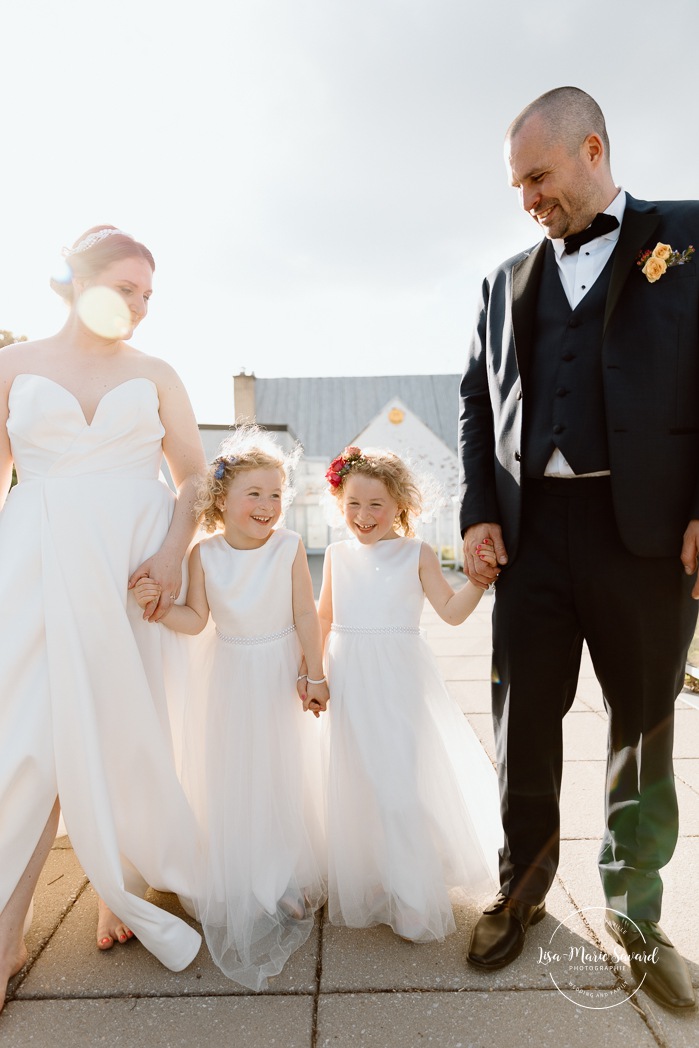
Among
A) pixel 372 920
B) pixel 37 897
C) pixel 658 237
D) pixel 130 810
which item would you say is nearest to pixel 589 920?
pixel 372 920

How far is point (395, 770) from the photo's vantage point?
2336mm

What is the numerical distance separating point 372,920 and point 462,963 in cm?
34

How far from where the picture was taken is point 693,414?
1933mm

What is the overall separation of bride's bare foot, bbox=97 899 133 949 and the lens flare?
1834 mm

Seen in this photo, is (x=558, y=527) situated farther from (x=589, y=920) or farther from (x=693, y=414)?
(x=589, y=920)

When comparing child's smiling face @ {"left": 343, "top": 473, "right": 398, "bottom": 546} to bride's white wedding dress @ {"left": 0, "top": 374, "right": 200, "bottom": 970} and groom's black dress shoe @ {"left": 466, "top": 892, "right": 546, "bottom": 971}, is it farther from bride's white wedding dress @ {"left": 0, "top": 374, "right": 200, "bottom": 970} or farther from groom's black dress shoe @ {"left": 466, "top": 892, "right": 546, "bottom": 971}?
groom's black dress shoe @ {"left": 466, "top": 892, "right": 546, "bottom": 971}

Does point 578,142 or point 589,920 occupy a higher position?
point 578,142

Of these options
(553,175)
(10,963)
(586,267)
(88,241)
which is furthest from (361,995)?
(88,241)

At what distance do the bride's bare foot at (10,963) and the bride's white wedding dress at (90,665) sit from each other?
15 cm

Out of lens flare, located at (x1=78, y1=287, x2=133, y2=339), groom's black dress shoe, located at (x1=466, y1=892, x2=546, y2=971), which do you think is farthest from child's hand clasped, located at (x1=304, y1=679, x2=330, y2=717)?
lens flare, located at (x1=78, y1=287, x2=133, y2=339)

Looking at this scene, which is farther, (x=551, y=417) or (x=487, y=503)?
(x=487, y=503)

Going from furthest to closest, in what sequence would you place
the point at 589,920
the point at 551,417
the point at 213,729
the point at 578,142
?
the point at 213,729, the point at 589,920, the point at 551,417, the point at 578,142

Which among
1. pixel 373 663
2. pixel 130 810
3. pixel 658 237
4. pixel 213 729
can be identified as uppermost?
pixel 658 237
